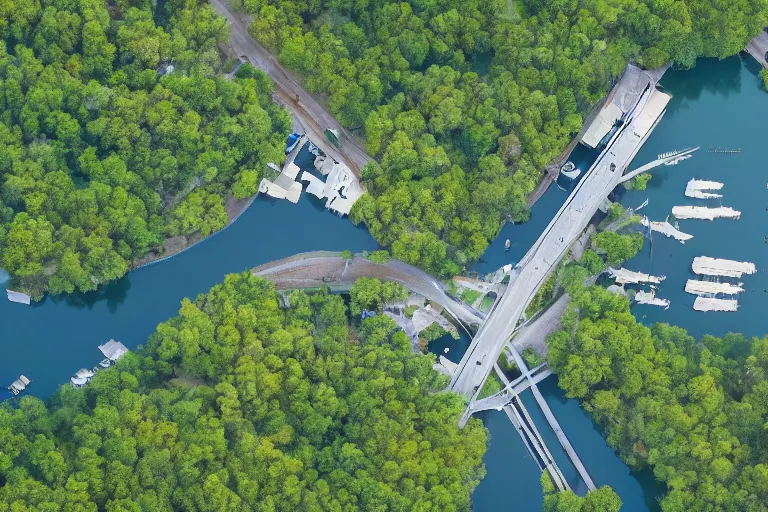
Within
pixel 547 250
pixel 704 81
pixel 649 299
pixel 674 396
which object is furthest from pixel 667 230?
pixel 674 396

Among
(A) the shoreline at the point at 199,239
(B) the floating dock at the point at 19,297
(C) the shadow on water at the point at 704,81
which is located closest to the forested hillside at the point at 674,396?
(C) the shadow on water at the point at 704,81

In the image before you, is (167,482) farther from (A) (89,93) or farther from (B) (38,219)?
(A) (89,93)

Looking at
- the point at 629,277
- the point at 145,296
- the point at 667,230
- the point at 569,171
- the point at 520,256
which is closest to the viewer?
the point at 145,296

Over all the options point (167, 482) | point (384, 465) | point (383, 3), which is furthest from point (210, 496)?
point (383, 3)

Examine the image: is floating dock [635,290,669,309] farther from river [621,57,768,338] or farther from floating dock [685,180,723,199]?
floating dock [685,180,723,199]

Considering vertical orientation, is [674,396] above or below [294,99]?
below

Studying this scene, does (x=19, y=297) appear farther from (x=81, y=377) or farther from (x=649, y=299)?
(x=649, y=299)
